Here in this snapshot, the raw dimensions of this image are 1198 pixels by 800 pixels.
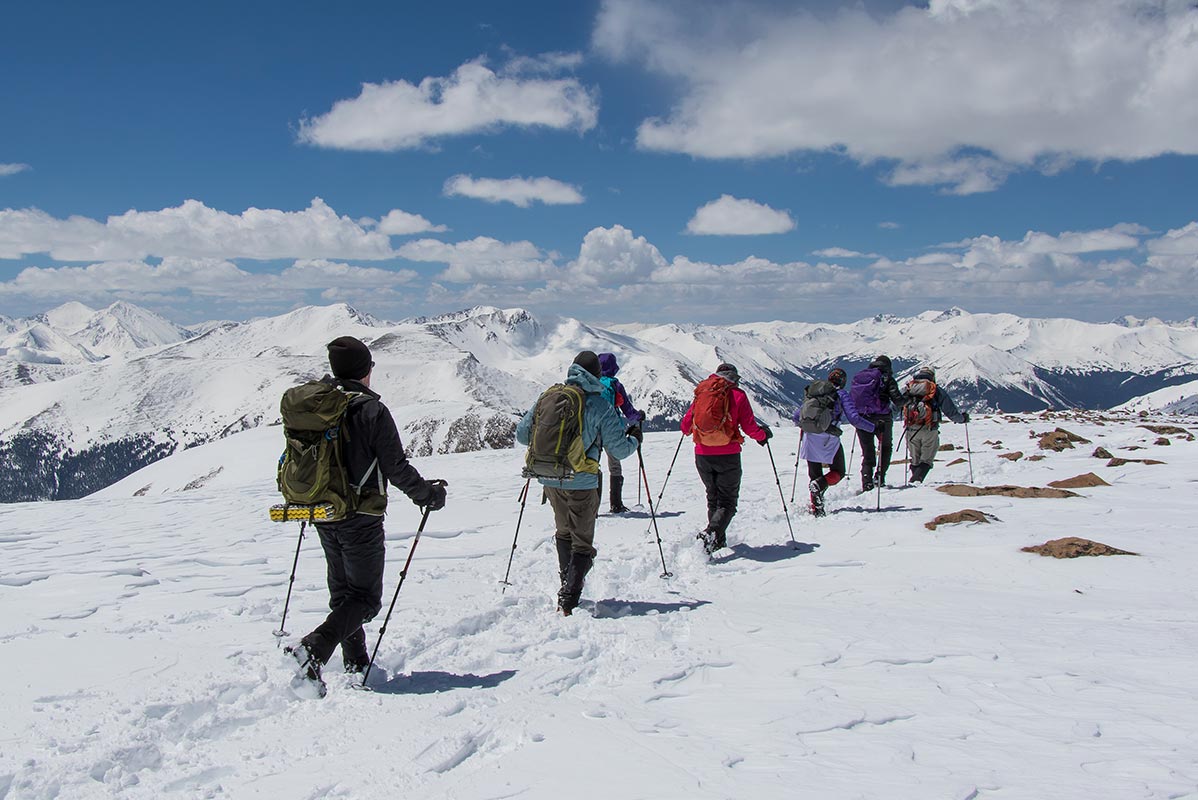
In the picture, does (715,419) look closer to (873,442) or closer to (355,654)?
(355,654)

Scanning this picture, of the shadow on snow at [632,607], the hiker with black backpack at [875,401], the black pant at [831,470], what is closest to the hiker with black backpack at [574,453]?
the shadow on snow at [632,607]

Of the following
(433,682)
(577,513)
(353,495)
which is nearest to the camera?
(353,495)

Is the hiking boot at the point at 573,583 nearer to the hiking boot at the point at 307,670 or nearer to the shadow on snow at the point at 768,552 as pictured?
the hiking boot at the point at 307,670

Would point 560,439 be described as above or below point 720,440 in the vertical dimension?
above

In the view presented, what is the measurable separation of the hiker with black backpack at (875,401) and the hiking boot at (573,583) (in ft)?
31.1

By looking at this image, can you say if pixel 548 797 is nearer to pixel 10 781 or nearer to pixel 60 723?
pixel 10 781

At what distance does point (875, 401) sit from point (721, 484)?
21.9 ft

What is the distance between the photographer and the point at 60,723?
4.79 m

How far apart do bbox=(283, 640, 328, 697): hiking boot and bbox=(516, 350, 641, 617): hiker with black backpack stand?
2975mm

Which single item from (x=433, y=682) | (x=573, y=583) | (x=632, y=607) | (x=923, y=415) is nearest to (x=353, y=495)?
(x=433, y=682)

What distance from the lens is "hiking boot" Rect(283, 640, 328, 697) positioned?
5.46 meters

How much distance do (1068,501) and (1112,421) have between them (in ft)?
106

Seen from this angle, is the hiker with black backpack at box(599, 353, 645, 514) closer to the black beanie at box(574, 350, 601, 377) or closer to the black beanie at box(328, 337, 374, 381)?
the black beanie at box(574, 350, 601, 377)

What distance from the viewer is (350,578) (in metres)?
5.80
